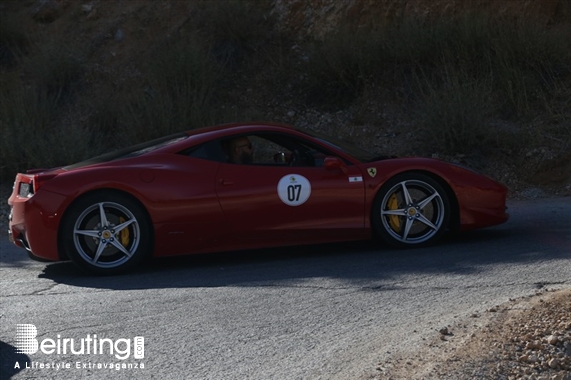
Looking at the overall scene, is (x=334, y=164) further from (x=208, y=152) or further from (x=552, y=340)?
(x=552, y=340)

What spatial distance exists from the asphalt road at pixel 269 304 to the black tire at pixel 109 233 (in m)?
0.17

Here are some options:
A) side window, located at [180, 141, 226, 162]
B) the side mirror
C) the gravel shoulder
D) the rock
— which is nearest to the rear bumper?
side window, located at [180, 141, 226, 162]

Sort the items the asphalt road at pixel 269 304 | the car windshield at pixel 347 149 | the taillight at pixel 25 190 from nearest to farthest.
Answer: the asphalt road at pixel 269 304
the taillight at pixel 25 190
the car windshield at pixel 347 149

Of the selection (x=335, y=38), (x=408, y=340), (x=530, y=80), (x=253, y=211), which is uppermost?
(x=335, y=38)

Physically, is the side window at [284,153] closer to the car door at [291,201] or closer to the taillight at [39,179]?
the car door at [291,201]

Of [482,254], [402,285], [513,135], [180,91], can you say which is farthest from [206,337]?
[180,91]

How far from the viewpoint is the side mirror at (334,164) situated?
830 cm

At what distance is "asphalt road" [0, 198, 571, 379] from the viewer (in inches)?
210

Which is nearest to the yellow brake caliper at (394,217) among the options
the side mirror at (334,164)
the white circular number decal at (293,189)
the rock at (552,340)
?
the side mirror at (334,164)

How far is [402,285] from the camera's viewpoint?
695cm

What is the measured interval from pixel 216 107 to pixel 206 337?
9864 millimetres

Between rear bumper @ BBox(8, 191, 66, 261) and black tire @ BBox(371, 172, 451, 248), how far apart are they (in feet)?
9.39

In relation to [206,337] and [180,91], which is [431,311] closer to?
[206,337]

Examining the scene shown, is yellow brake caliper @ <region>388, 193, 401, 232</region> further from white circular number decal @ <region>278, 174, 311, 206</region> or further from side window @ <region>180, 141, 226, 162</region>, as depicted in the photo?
side window @ <region>180, 141, 226, 162</region>
